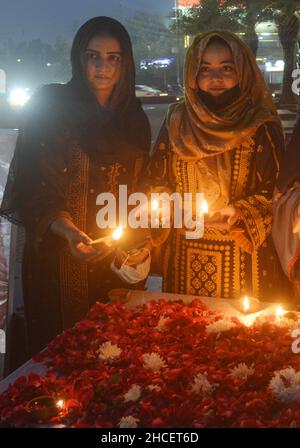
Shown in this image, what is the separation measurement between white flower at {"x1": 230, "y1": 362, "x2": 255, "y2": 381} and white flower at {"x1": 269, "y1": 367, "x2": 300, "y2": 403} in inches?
3.4

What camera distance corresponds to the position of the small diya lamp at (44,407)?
1.85 meters

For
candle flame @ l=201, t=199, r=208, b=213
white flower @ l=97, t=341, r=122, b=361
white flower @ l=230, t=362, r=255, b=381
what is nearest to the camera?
white flower @ l=230, t=362, r=255, b=381

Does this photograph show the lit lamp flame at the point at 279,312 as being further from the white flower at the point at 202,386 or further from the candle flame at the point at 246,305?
the white flower at the point at 202,386

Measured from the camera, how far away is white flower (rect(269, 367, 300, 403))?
189 cm

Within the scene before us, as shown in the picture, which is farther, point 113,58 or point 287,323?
point 113,58

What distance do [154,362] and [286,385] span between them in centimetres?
46

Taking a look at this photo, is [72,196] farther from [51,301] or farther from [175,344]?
[175,344]

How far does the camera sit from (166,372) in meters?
2.08

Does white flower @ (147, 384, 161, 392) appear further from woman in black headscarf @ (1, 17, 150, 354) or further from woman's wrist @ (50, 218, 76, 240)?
woman in black headscarf @ (1, 17, 150, 354)

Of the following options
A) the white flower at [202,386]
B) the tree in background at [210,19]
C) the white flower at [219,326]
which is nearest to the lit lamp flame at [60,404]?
the white flower at [202,386]

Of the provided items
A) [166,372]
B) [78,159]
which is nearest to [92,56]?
[78,159]

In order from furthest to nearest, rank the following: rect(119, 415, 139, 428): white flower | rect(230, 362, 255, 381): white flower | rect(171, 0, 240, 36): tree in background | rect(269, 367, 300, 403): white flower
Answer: rect(171, 0, 240, 36): tree in background → rect(230, 362, 255, 381): white flower → rect(269, 367, 300, 403): white flower → rect(119, 415, 139, 428): white flower

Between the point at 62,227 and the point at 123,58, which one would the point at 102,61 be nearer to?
the point at 123,58

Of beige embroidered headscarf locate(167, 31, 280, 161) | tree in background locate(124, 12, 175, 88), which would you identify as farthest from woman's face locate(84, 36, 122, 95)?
tree in background locate(124, 12, 175, 88)
